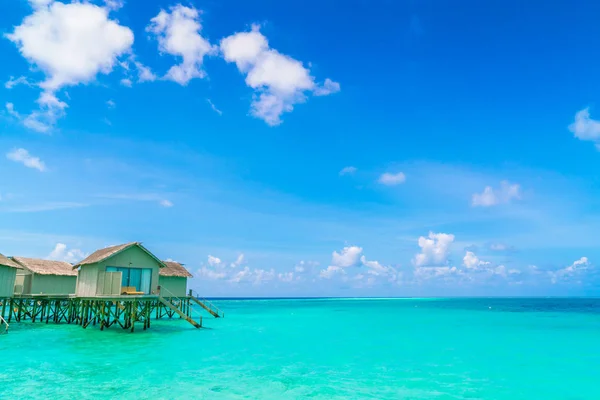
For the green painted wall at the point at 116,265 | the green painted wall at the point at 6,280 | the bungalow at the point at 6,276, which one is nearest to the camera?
the green painted wall at the point at 116,265

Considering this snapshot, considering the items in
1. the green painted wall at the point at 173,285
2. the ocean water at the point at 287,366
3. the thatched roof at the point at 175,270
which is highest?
the thatched roof at the point at 175,270

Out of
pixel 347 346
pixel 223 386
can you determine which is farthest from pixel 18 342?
pixel 347 346

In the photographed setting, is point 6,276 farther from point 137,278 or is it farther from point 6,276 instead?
point 137,278

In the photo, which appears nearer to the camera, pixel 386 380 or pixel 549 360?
pixel 386 380

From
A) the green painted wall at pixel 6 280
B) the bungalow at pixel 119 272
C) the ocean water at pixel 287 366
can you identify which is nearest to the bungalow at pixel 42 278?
the green painted wall at pixel 6 280

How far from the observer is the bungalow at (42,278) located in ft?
141

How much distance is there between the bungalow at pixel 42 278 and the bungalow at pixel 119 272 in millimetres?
10602

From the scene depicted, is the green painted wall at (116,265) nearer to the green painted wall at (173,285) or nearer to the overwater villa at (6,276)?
the overwater villa at (6,276)

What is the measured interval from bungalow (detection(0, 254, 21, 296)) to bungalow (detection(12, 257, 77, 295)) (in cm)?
625

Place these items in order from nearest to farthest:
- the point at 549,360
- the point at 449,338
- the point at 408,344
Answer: the point at 549,360 → the point at 408,344 → the point at 449,338

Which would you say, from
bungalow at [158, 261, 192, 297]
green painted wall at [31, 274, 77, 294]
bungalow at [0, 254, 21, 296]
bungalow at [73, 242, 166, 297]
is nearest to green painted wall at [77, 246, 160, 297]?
bungalow at [73, 242, 166, 297]

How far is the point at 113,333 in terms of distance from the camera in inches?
1259

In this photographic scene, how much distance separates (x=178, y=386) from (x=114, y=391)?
2.34 meters

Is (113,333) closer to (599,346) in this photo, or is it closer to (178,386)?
(178,386)
